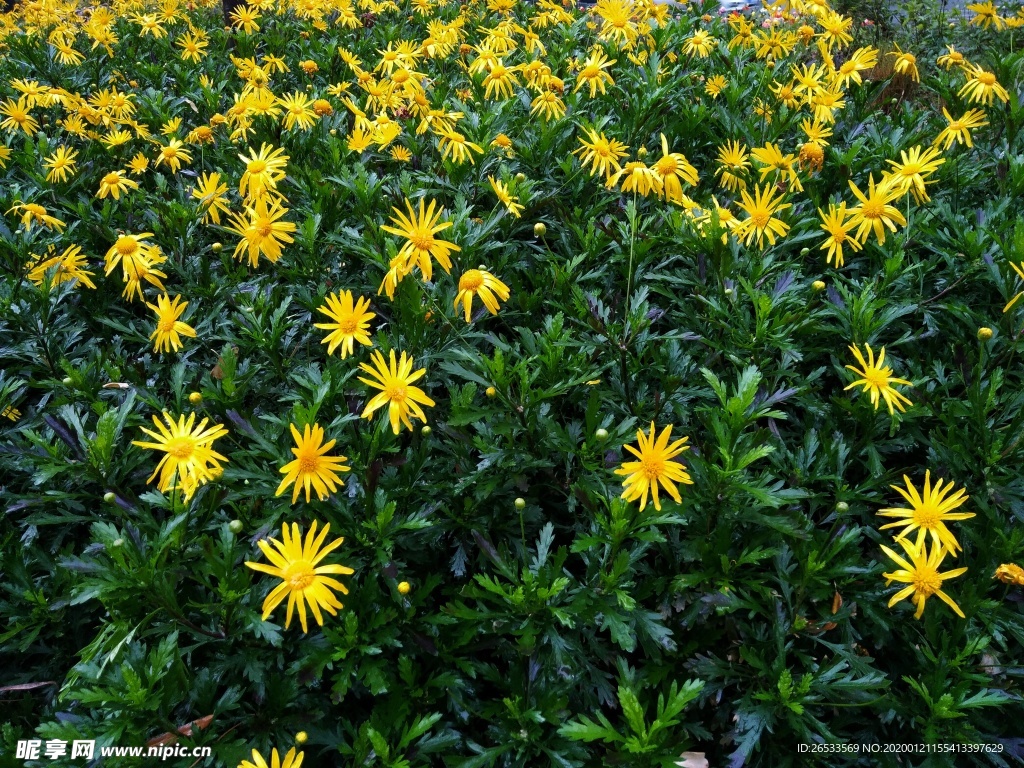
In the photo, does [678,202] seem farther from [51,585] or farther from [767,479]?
[51,585]

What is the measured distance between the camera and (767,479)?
171 cm

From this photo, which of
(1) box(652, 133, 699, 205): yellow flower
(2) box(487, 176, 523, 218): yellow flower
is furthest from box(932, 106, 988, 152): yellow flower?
(2) box(487, 176, 523, 218): yellow flower

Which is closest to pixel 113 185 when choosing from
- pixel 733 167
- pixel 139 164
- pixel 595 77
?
pixel 139 164

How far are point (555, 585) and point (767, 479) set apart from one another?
60cm

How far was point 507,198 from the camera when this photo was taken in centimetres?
Answer: 240

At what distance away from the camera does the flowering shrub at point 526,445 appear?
1585mm

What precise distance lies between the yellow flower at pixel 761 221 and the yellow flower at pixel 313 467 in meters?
1.61

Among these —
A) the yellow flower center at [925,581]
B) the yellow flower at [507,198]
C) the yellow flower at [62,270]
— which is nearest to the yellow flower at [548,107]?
the yellow flower at [507,198]

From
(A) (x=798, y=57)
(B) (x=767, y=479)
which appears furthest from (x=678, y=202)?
(A) (x=798, y=57)

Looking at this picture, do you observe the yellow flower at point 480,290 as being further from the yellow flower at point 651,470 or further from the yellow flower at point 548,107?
the yellow flower at point 548,107

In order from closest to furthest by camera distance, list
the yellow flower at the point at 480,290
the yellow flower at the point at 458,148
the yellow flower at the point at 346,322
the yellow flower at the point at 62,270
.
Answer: the yellow flower at the point at 346,322, the yellow flower at the point at 480,290, the yellow flower at the point at 62,270, the yellow flower at the point at 458,148

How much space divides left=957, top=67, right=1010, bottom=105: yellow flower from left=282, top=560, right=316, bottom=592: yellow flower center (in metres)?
3.35

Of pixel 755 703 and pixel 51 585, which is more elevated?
pixel 51 585

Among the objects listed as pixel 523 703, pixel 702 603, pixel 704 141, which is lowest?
pixel 523 703
